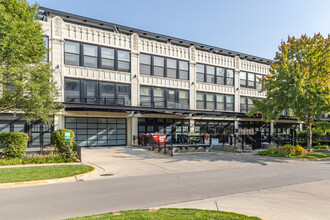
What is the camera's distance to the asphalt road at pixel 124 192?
6551 millimetres

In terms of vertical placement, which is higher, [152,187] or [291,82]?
[291,82]

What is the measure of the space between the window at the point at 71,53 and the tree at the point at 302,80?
54.0 ft

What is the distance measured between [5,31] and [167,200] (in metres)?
11.3

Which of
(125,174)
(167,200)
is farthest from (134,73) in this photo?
(167,200)

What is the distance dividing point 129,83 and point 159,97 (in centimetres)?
376

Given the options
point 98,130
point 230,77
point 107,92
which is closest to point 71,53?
point 107,92

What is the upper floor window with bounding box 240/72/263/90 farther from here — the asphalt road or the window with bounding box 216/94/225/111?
the asphalt road

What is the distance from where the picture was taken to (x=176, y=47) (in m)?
29.3

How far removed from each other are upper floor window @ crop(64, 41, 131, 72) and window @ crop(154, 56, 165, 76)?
3.09 meters

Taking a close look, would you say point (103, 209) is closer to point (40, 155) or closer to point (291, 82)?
point (40, 155)

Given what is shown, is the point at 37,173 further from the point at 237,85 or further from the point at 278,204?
the point at 237,85

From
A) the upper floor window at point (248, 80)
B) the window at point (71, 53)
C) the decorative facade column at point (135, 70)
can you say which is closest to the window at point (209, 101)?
the upper floor window at point (248, 80)

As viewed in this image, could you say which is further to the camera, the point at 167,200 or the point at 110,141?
the point at 110,141

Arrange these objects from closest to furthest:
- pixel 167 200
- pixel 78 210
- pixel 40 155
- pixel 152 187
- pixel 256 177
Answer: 1. pixel 78 210
2. pixel 167 200
3. pixel 152 187
4. pixel 256 177
5. pixel 40 155
